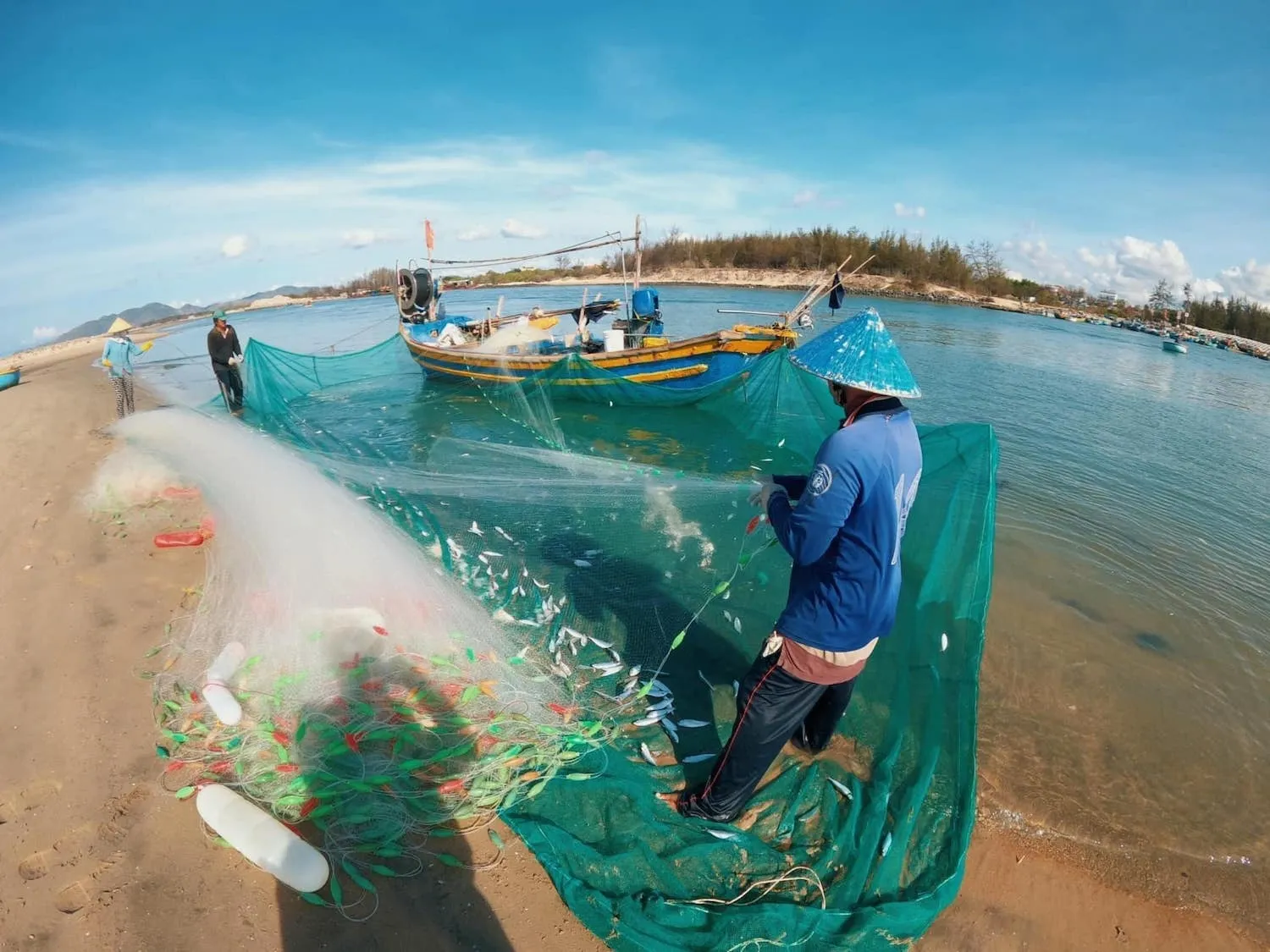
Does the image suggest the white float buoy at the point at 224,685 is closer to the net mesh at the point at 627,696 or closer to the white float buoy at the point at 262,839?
the net mesh at the point at 627,696

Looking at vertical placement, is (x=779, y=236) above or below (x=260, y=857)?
above

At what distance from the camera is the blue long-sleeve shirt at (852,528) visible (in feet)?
6.84

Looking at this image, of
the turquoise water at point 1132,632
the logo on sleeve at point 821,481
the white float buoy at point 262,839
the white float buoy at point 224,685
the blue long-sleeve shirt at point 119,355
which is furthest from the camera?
the blue long-sleeve shirt at point 119,355

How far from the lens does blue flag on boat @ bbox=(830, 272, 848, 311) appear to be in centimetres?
925

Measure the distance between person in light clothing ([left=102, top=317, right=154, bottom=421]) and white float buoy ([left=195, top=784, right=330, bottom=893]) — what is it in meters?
9.09

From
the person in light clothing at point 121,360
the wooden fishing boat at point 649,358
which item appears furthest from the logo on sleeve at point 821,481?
the person in light clothing at point 121,360

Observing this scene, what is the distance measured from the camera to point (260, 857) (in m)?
2.55

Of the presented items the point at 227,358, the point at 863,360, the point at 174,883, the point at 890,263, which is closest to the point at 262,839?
the point at 174,883

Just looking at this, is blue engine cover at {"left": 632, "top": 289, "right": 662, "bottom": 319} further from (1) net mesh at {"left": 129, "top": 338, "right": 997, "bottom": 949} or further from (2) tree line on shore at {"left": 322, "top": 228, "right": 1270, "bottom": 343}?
(2) tree line on shore at {"left": 322, "top": 228, "right": 1270, "bottom": 343}

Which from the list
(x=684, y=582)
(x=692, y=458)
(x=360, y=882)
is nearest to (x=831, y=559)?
(x=684, y=582)

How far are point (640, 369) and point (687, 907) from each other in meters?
8.86

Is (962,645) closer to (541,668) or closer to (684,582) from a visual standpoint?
(684,582)

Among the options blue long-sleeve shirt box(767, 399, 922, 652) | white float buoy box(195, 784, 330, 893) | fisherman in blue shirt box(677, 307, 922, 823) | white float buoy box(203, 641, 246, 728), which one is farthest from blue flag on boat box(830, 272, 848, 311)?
white float buoy box(195, 784, 330, 893)

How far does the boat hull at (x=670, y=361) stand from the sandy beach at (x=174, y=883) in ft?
24.4
